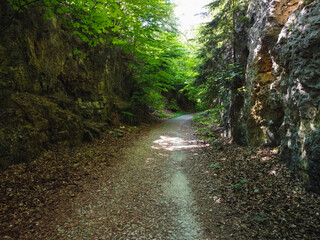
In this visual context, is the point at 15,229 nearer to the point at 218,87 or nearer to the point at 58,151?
the point at 58,151

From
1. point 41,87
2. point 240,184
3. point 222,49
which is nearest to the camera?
point 240,184

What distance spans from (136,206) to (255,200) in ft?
10.1

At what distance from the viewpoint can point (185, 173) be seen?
7164 mm

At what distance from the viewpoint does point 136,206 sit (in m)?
4.89

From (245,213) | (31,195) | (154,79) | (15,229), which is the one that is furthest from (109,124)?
(245,213)

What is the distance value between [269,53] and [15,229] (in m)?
9.76

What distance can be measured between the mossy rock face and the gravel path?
237 centimetres

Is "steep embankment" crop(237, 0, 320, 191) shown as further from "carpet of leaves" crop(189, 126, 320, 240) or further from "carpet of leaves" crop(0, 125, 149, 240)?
"carpet of leaves" crop(0, 125, 149, 240)

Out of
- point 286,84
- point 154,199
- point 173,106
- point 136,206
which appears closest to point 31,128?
point 136,206

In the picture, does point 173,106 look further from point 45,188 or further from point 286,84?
point 45,188

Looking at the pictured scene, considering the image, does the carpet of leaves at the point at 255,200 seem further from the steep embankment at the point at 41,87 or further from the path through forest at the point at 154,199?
the steep embankment at the point at 41,87

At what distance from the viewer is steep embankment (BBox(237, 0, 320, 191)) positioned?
476 cm

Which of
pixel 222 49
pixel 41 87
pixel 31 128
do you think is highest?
pixel 222 49

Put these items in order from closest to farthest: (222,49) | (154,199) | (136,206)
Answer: (136,206) → (154,199) → (222,49)
